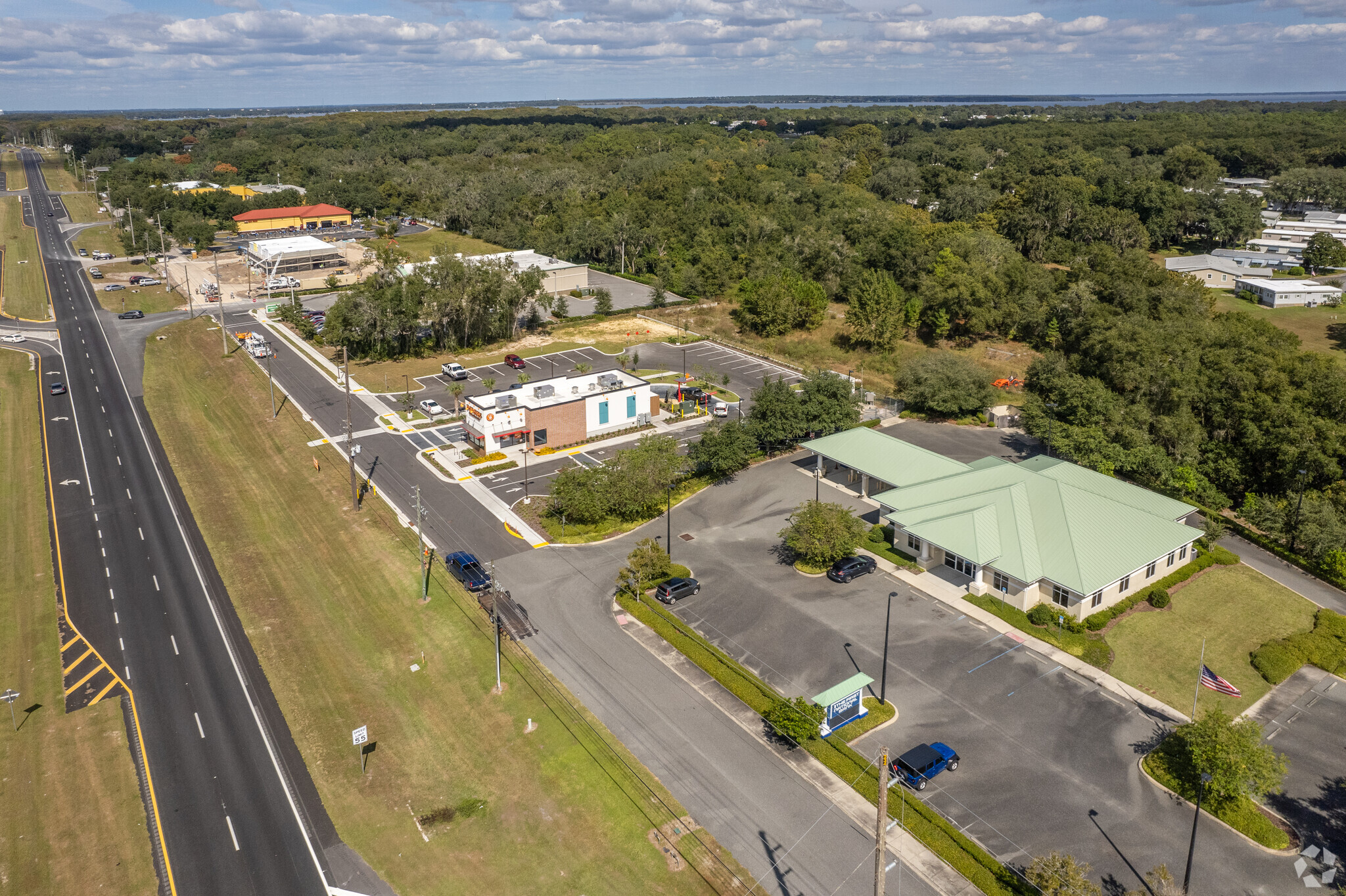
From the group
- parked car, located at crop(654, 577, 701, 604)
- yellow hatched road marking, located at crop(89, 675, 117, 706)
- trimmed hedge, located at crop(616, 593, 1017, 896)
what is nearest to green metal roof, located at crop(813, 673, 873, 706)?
trimmed hedge, located at crop(616, 593, 1017, 896)

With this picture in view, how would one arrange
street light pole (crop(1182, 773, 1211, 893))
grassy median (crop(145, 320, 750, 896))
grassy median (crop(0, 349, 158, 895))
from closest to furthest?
street light pole (crop(1182, 773, 1211, 893)) < grassy median (crop(0, 349, 158, 895)) < grassy median (crop(145, 320, 750, 896))

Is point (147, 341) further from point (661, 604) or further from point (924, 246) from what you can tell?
point (924, 246)

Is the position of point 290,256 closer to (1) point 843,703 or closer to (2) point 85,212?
(2) point 85,212

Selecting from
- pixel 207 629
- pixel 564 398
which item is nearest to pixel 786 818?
pixel 207 629

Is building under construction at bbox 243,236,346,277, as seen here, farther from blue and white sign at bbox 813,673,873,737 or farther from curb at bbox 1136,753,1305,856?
curb at bbox 1136,753,1305,856

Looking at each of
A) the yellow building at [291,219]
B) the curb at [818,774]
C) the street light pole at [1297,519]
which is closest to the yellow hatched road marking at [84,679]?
the curb at [818,774]

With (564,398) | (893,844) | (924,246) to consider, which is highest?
(924,246)

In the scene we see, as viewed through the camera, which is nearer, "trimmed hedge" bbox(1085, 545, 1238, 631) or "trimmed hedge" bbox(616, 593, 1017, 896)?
"trimmed hedge" bbox(616, 593, 1017, 896)
